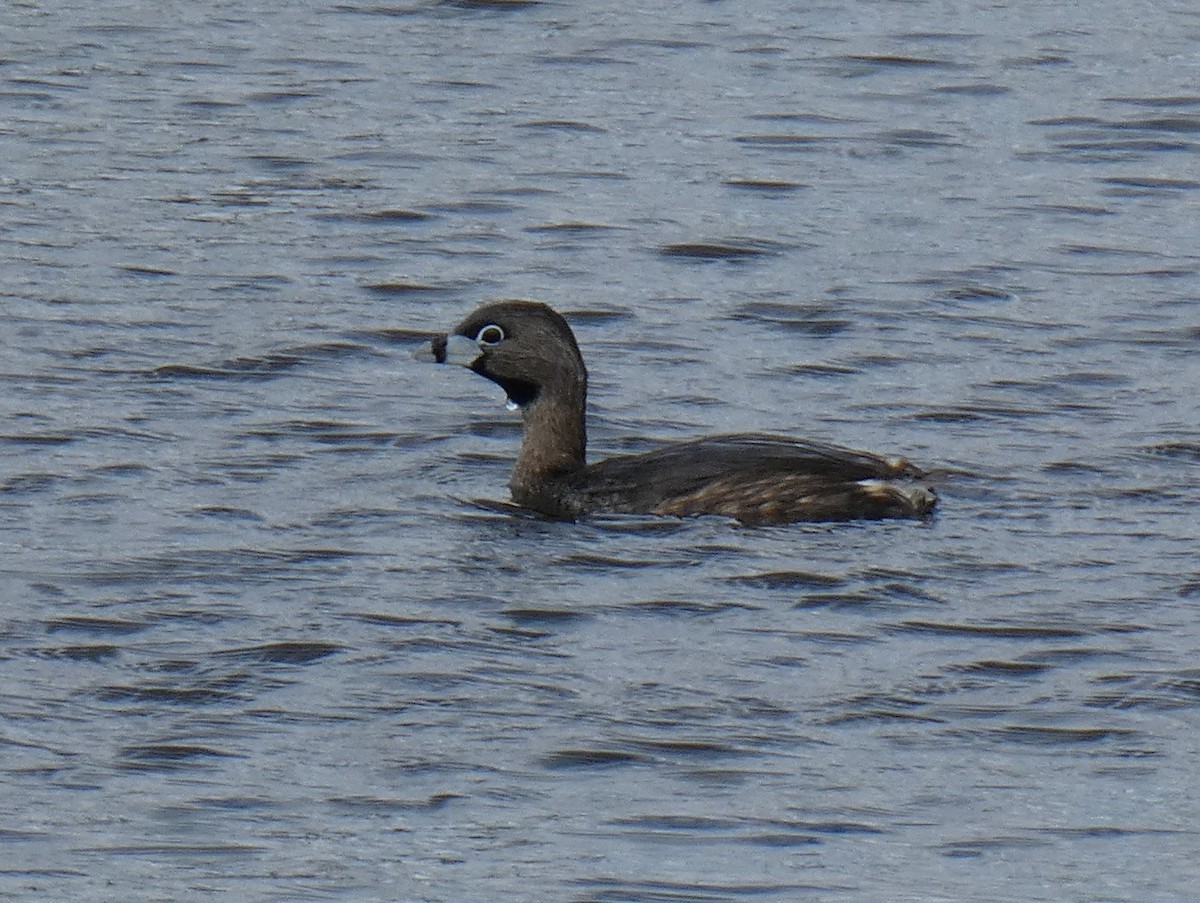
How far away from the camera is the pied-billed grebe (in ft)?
42.5

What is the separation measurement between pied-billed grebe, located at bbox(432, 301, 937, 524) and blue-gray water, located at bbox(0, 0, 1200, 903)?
161 mm

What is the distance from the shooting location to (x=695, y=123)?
21672 mm

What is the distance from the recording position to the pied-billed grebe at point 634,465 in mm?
12969

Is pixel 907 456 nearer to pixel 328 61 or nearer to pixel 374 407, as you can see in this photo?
pixel 374 407

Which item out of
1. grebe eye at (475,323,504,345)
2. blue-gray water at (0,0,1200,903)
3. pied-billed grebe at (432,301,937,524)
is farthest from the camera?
grebe eye at (475,323,504,345)

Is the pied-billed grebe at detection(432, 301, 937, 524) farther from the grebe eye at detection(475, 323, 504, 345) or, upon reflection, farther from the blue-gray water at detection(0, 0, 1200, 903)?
the blue-gray water at detection(0, 0, 1200, 903)

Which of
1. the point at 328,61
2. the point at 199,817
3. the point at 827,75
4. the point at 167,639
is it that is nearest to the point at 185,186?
the point at 328,61

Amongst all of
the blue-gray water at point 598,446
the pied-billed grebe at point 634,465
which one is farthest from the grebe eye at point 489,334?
the blue-gray water at point 598,446

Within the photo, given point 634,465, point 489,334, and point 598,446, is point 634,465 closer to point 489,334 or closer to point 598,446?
point 489,334

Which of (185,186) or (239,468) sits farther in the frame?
(185,186)

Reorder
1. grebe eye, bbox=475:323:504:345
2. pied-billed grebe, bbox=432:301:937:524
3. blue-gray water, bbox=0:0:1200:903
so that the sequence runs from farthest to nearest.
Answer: grebe eye, bbox=475:323:504:345 < pied-billed grebe, bbox=432:301:937:524 < blue-gray water, bbox=0:0:1200:903

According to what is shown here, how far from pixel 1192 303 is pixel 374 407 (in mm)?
4887

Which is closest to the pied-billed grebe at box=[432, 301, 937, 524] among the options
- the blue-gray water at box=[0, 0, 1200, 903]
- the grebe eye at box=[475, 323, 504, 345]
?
the grebe eye at box=[475, 323, 504, 345]

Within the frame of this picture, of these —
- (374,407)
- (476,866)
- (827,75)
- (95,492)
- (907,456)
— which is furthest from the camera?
(827,75)
